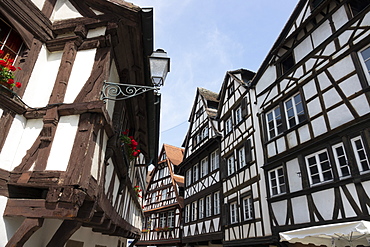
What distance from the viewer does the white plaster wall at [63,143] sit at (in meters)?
3.77

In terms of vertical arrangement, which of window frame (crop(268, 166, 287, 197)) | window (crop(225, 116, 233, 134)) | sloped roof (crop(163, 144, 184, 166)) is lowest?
window frame (crop(268, 166, 287, 197))

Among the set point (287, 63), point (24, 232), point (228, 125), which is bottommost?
point (24, 232)

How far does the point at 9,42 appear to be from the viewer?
4.45 metres

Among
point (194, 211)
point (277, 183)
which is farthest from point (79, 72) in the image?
point (194, 211)

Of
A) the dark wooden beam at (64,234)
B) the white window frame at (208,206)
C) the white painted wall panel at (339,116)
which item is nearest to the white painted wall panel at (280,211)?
the white painted wall panel at (339,116)

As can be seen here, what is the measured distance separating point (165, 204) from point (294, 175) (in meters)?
16.4

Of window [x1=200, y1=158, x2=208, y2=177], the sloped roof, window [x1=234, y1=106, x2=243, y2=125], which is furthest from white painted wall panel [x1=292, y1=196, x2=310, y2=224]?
the sloped roof

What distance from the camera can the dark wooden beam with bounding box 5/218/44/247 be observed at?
3.32 m

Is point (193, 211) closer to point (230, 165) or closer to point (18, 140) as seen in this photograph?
point (230, 165)

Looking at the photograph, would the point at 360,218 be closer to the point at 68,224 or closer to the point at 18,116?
the point at 68,224

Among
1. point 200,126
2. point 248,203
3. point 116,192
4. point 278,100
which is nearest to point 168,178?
point 200,126

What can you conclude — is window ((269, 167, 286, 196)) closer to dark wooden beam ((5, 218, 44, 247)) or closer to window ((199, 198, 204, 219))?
window ((199, 198, 204, 219))

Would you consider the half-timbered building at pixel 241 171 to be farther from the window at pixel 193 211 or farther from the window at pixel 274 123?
the window at pixel 193 211

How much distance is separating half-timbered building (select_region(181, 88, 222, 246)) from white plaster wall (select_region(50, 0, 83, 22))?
11111 millimetres
